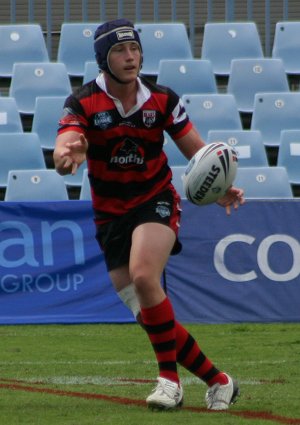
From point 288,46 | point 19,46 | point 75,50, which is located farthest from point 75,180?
point 288,46

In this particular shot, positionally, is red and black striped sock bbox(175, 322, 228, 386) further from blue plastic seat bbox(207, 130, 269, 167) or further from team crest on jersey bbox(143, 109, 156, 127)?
blue plastic seat bbox(207, 130, 269, 167)

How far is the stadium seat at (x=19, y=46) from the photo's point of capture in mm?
14305

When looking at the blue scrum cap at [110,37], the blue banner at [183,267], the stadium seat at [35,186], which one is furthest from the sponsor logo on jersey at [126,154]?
the stadium seat at [35,186]

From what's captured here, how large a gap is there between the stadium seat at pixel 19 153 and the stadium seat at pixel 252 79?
2.62 meters

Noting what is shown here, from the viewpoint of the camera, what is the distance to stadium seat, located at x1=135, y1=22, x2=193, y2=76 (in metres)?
14.4

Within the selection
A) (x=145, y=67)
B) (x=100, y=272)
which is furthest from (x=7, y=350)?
(x=145, y=67)

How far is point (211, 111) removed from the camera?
520 inches

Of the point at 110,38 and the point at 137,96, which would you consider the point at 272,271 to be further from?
the point at 110,38

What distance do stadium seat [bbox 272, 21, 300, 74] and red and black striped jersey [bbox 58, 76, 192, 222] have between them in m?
8.51

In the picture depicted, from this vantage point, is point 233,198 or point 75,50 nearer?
point 233,198

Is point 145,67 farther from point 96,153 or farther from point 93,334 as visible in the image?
point 96,153

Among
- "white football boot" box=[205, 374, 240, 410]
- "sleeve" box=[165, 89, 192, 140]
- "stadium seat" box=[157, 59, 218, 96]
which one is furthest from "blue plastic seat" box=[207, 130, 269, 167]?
"white football boot" box=[205, 374, 240, 410]

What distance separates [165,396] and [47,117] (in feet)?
24.5

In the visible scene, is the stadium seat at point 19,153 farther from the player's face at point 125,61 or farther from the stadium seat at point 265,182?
the player's face at point 125,61
